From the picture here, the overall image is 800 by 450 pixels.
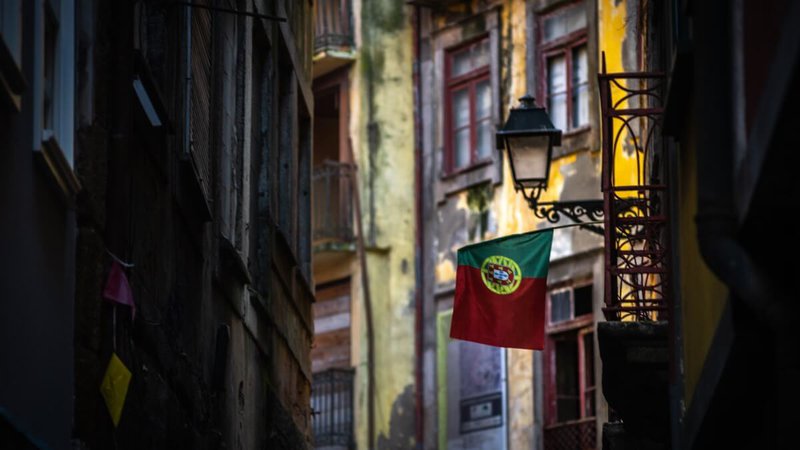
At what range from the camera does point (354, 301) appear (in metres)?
30.5

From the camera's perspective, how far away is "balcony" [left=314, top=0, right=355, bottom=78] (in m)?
30.5

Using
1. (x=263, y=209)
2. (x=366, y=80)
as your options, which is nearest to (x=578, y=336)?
(x=366, y=80)

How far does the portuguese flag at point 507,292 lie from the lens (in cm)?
1756

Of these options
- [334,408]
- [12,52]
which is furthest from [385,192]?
[12,52]

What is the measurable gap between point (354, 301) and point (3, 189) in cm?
2182

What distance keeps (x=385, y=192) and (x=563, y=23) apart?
14.1 feet

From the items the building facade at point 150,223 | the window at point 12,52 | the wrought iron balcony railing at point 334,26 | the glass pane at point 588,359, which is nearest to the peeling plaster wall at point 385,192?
the wrought iron balcony railing at point 334,26

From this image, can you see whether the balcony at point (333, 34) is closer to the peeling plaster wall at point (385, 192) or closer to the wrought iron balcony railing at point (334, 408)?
the peeling plaster wall at point (385, 192)

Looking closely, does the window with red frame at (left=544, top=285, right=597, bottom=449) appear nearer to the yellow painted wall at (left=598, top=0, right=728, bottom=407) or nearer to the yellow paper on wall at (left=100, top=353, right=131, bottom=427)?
the yellow painted wall at (left=598, top=0, right=728, bottom=407)

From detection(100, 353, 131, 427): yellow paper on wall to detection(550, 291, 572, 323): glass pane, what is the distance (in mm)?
15989

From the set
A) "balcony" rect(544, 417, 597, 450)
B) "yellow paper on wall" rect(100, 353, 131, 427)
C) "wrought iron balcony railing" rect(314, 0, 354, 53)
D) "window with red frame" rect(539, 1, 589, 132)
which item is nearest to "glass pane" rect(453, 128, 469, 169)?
"window with red frame" rect(539, 1, 589, 132)

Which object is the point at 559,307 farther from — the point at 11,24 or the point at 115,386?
the point at 11,24

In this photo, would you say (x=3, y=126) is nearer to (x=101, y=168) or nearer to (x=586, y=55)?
(x=101, y=168)

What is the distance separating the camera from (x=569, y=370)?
87.9ft
